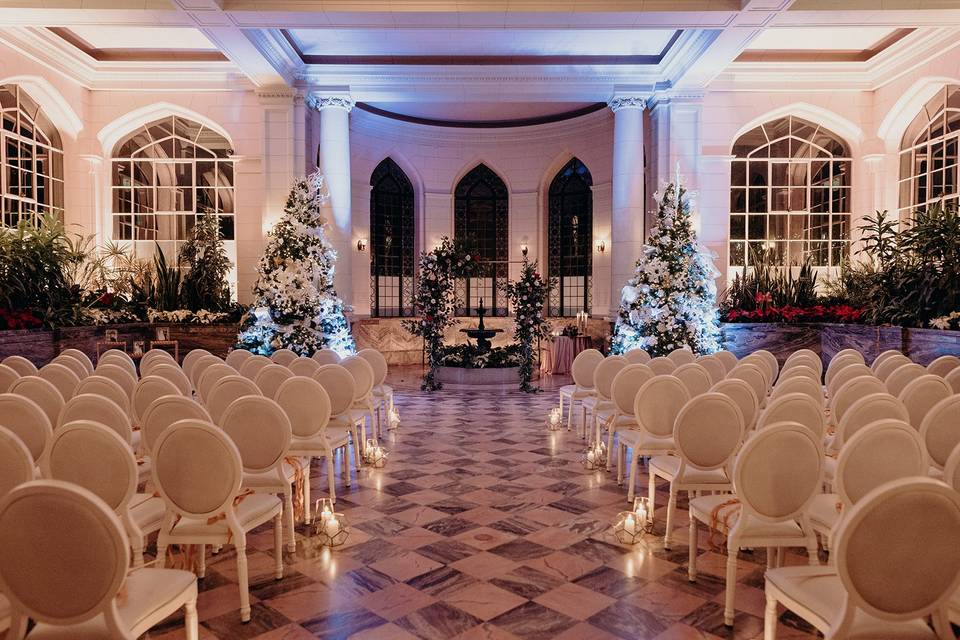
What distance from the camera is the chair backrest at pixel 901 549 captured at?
163cm

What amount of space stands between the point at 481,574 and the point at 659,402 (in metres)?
1.57

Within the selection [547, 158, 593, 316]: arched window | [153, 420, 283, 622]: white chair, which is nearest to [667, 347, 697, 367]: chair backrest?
[153, 420, 283, 622]: white chair

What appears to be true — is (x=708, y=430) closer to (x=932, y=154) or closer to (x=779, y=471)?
(x=779, y=471)

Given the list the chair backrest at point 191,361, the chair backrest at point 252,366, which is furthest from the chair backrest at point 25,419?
the chair backrest at point 191,361

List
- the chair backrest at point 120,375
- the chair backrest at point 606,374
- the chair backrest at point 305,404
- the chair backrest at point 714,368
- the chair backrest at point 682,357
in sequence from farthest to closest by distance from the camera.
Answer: the chair backrest at point 682,357 < the chair backrest at point 606,374 < the chair backrest at point 714,368 < the chair backrest at point 120,375 < the chair backrest at point 305,404

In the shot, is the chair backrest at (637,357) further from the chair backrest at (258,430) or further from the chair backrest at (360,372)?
the chair backrest at (258,430)

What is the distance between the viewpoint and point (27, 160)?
34.1ft

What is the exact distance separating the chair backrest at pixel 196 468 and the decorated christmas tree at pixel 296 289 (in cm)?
630

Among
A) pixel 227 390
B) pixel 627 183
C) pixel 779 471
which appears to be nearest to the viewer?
pixel 779 471

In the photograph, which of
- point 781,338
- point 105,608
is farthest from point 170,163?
point 105,608

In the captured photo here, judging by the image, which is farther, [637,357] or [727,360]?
[637,357]

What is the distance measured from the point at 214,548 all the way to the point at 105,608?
183cm

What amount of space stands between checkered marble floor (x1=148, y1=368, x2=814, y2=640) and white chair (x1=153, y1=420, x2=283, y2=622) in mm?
381

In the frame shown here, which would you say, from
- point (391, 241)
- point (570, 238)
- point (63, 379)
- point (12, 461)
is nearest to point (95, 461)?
point (12, 461)
